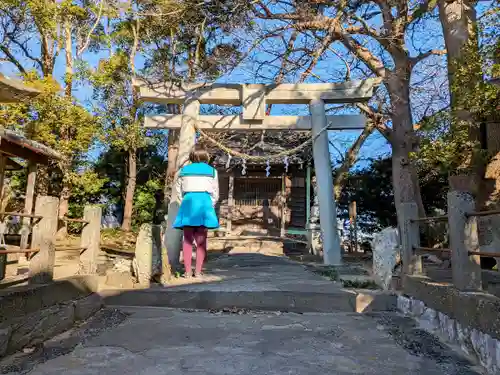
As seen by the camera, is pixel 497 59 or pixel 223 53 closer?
pixel 497 59

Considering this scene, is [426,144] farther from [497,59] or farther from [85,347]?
[85,347]

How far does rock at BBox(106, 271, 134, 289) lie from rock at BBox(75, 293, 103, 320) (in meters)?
0.37

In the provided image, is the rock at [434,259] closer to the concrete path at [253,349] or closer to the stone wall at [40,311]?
the concrete path at [253,349]

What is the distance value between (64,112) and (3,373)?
1079cm

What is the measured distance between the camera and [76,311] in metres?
3.31

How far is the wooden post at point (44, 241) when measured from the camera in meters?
3.02

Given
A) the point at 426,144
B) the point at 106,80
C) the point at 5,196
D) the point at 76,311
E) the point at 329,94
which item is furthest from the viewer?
the point at 106,80

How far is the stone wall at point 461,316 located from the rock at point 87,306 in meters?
2.88

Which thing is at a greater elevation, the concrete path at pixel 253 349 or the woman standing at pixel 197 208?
the woman standing at pixel 197 208

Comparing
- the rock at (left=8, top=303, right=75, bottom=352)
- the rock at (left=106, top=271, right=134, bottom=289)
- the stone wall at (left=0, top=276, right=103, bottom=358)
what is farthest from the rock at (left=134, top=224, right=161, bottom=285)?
the rock at (left=8, top=303, right=75, bottom=352)

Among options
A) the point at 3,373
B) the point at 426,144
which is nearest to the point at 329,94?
the point at 426,144

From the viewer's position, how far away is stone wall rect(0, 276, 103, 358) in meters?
2.45

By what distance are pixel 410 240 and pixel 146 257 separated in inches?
109

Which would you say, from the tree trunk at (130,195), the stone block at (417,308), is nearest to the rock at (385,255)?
the stone block at (417,308)
